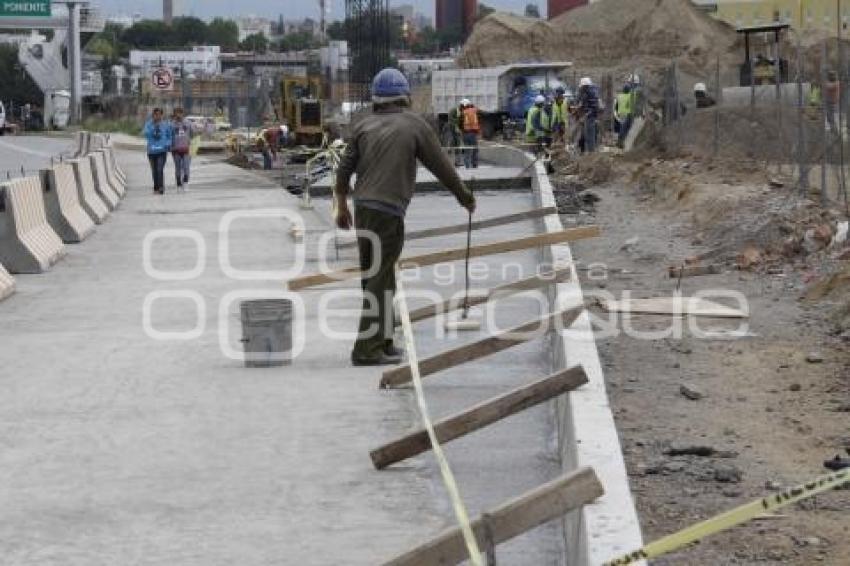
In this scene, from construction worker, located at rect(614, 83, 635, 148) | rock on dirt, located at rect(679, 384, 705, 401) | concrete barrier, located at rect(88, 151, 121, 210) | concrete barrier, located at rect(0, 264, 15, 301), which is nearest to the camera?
rock on dirt, located at rect(679, 384, 705, 401)

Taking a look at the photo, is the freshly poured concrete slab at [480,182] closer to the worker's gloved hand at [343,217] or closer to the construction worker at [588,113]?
the construction worker at [588,113]

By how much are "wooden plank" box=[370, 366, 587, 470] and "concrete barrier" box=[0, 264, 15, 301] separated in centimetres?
838

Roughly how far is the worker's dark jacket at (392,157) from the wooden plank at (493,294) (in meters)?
1.33

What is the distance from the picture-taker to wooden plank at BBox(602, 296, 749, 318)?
1461 centimetres

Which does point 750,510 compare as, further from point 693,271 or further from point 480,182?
point 480,182

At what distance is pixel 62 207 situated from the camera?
2283cm

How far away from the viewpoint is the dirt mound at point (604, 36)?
85500mm

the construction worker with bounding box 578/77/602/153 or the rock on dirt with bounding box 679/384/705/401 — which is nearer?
the rock on dirt with bounding box 679/384/705/401

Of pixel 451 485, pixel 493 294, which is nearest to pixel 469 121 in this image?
pixel 493 294

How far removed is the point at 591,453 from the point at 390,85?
4579mm

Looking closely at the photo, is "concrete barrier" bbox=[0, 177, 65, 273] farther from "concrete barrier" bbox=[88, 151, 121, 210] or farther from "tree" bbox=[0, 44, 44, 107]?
"tree" bbox=[0, 44, 44, 107]

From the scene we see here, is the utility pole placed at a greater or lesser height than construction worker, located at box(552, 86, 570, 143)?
greater

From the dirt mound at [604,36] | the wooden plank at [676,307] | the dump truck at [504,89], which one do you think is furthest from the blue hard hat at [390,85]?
the dirt mound at [604,36]

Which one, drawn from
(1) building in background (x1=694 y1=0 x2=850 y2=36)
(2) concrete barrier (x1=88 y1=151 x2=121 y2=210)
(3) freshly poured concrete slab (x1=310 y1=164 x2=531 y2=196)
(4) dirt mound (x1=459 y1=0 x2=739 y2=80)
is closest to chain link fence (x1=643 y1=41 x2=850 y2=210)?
(3) freshly poured concrete slab (x1=310 y1=164 x2=531 y2=196)
